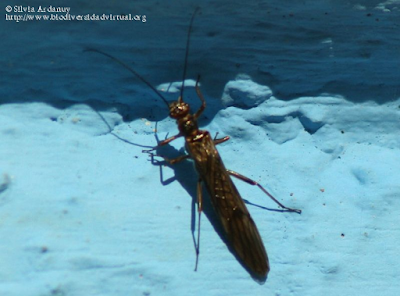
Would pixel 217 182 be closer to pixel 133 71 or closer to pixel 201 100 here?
pixel 201 100

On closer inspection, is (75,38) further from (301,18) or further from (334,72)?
(334,72)

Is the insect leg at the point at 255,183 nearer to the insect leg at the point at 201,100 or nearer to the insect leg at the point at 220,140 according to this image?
the insect leg at the point at 220,140

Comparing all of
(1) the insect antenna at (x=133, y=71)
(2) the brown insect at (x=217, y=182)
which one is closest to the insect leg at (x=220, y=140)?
(2) the brown insect at (x=217, y=182)

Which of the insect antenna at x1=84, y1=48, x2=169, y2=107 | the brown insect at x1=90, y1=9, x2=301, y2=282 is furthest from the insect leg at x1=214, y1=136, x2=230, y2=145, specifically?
the insect antenna at x1=84, y1=48, x2=169, y2=107

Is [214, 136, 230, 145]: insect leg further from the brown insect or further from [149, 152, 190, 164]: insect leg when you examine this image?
[149, 152, 190, 164]: insect leg

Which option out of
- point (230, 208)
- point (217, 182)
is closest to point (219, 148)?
point (217, 182)

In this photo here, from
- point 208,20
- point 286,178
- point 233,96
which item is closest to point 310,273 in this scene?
point 286,178
